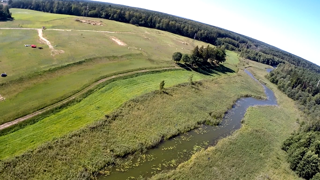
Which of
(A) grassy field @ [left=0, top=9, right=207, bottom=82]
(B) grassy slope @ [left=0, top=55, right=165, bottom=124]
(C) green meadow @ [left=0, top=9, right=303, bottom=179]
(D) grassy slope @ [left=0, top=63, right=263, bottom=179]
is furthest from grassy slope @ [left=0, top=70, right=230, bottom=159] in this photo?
(A) grassy field @ [left=0, top=9, right=207, bottom=82]

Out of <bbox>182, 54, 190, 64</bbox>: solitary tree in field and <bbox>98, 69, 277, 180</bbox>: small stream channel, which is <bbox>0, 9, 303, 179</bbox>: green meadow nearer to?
<bbox>98, 69, 277, 180</bbox>: small stream channel

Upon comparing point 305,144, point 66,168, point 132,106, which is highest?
point 305,144

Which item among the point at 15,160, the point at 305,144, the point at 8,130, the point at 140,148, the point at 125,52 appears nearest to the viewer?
the point at 15,160

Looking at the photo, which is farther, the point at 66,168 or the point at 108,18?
the point at 108,18

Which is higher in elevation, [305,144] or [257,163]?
[305,144]

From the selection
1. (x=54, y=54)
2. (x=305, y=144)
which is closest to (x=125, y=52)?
(x=54, y=54)

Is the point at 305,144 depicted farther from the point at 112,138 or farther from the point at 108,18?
the point at 108,18

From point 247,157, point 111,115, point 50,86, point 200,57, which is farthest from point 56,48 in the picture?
point 247,157

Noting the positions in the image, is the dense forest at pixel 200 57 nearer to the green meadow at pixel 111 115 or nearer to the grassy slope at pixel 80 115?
the green meadow at pixel 111 115
